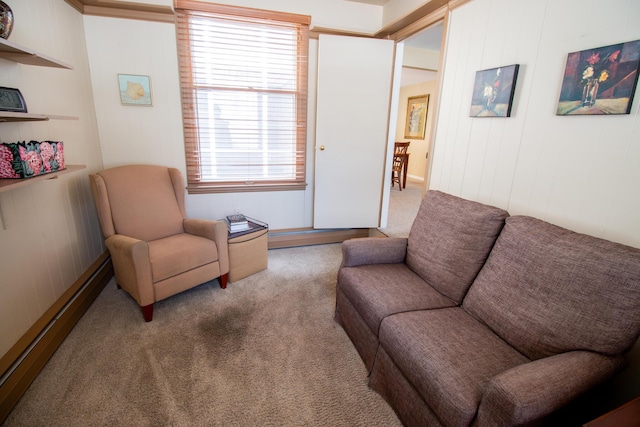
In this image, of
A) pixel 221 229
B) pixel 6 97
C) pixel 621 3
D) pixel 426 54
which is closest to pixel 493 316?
pixel 621 3

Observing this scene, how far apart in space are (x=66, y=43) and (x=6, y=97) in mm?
1077

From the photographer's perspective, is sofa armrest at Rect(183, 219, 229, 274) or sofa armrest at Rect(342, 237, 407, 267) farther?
sofa armrest at Rect(183, 219, 229, 274)

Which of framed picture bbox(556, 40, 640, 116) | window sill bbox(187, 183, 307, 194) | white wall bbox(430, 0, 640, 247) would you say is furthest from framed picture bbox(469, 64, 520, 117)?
window sill bbox(187, 183, 307, 194)

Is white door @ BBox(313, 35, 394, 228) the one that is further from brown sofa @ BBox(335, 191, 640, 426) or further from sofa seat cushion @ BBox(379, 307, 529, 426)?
sofa seat cushion @ BBox(379, 307, 529, 426)

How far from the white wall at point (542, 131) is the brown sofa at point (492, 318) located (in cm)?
26

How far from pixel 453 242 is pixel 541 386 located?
850 mm

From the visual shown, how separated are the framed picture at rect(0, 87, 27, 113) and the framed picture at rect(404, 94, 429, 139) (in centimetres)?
682

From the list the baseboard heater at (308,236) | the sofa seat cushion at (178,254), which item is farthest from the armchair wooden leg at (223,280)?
the baseboard heater at (308,236)

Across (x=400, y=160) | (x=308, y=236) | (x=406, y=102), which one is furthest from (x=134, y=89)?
(x=406, y=102)

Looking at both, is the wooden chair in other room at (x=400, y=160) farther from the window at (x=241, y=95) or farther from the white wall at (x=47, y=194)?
the white wall at (x=47, y=194)

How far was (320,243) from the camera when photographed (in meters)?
3.61

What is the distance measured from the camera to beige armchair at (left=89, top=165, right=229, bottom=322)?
206cm

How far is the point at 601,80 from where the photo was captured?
1.38m

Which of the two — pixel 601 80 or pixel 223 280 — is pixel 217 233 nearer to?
pixel 223 280
